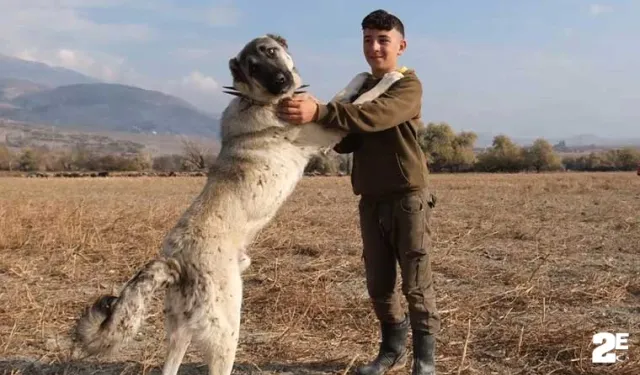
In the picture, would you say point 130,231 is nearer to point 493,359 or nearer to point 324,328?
point 324,328

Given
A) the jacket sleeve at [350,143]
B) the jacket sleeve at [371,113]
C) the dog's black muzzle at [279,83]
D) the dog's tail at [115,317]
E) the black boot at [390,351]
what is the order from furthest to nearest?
the black boot at [390,351], the jacket sleeve at [350,143], the dog's black muzzle at [279,83], the jacket sleeve at [371,113], the dog's tail at [115,317]

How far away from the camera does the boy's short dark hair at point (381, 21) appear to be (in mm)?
4531

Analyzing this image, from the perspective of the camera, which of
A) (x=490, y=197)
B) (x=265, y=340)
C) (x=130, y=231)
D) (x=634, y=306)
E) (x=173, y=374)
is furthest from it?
(x=490, y=197)

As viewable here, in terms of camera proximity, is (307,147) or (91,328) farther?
(307,147)

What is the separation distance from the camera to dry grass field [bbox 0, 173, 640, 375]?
208 inches

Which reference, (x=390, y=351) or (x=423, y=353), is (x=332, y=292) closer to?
(x=390, y=351)

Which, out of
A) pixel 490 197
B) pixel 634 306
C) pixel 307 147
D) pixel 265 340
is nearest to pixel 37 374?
pixel 265 340

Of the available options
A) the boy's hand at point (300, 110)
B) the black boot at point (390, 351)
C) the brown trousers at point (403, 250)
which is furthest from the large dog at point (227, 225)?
the black boot at point (390, 351)

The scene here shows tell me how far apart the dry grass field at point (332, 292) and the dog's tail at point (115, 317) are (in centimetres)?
113

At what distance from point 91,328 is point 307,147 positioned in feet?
6.86

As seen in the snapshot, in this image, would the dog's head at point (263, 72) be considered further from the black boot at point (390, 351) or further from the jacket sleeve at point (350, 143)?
the black boot at point (390, 351)

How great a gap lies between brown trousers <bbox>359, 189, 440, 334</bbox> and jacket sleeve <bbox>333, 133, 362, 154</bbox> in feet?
1.45

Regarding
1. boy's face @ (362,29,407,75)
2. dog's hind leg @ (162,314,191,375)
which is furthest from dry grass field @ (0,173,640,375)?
boy's face @ (362,29,407,75)

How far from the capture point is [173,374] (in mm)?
4188
